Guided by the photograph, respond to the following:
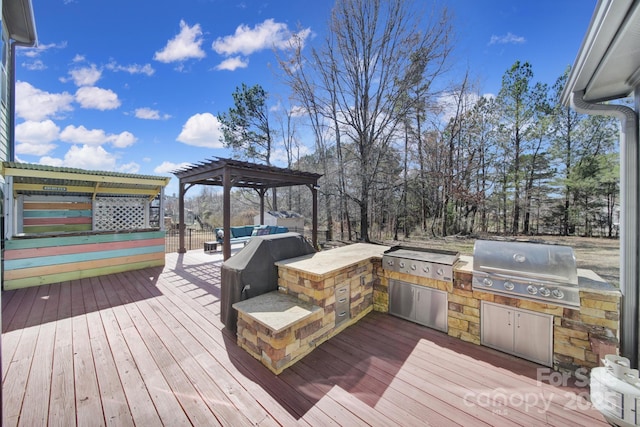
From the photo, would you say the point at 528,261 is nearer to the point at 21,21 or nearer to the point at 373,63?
the point at 21,21

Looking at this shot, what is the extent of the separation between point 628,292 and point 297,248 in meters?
3.11

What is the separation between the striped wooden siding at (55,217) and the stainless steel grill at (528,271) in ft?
26.1

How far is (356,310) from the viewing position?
322cm

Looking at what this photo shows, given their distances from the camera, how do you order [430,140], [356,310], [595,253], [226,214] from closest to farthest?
[356,310] < [226,214] < [595,253] < [430,140]

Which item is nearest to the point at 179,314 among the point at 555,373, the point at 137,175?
the point at 137,175

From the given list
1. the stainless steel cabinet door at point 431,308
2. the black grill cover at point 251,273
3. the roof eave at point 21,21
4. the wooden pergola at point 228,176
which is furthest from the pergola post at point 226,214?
the stainless steel cabinet door at point 431,308

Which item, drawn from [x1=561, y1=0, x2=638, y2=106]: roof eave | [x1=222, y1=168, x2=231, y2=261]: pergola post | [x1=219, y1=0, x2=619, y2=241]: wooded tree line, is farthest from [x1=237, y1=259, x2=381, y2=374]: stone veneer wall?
[x1=219, y1=0, x2=619, y2=241]: wooded tree line

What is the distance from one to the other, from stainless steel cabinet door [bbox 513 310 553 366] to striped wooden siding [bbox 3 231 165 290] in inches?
260

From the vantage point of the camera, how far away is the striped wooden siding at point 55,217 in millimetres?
5414

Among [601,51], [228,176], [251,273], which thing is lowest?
[251,273]

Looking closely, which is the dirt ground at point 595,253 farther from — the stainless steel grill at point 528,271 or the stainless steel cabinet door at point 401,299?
the stainless steel cabinet door at point 401,299

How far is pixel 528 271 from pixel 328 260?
197 centimetres

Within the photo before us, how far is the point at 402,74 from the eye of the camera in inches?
331

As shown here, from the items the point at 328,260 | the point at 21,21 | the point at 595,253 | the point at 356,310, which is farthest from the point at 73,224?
the point at 595,253
